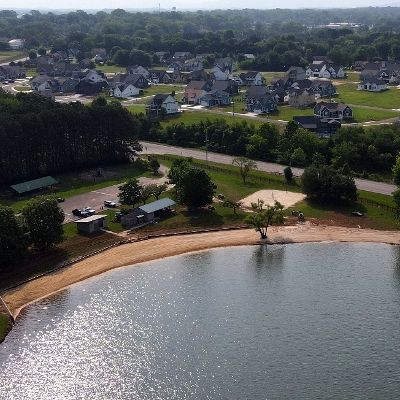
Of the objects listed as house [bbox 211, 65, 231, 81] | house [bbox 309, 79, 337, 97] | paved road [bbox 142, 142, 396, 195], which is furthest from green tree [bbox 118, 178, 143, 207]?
house [bbox 211, 65, 231, 81]

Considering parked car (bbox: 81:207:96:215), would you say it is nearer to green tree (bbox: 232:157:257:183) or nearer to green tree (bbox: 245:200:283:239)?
green tree (bbox: 245:200:283:239)

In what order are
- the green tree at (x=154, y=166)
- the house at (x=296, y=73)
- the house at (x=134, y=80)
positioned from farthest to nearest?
the house at (x=296, y=73), the house at (x=134, y=80), the green tree at (x=154, y=166)

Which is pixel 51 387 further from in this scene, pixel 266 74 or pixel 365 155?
pixel 266 74

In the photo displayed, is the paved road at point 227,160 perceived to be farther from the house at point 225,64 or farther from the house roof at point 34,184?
the house at point 225,64

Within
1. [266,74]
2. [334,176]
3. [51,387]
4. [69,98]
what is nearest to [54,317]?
[51,387]

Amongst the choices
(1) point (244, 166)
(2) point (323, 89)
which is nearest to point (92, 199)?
(1) point (244, 166)

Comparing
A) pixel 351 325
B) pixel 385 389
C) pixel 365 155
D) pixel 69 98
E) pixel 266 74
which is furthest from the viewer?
pixel 266 74

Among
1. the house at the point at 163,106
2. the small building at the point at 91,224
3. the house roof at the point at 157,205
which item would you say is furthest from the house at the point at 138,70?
the small building at the point at 91,224
